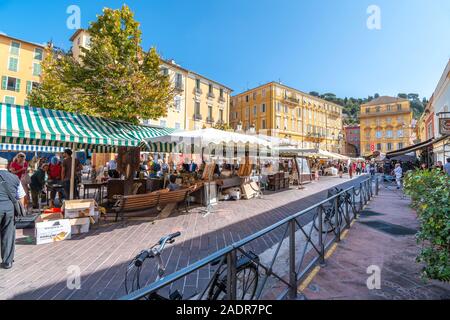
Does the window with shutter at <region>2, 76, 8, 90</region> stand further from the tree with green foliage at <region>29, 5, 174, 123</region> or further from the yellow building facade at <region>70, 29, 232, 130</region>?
the tree with green foliage at <region>29, 5, 174, 123</region>

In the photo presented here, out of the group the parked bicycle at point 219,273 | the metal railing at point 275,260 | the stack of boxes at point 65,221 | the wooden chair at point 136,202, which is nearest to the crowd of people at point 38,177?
the stack of boxes at point 65,221

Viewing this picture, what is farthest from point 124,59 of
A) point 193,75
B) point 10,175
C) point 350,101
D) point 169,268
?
point 350,101

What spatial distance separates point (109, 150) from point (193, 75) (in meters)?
20.1

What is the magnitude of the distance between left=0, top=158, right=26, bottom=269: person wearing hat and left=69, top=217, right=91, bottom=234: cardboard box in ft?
5.05

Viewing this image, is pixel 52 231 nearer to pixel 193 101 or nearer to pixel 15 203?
pixel 15 203

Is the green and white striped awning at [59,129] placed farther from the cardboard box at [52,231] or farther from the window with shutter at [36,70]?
the window with shutter at [36,70]

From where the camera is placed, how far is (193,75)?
93.6 feet

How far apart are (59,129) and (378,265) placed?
7.31 metres

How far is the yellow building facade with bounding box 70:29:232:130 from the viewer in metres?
25.5

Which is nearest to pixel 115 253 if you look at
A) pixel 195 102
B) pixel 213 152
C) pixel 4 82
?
pixel 213 152

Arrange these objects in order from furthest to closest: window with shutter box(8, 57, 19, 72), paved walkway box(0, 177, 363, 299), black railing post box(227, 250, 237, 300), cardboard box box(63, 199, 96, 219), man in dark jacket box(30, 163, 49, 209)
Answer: window with shutter box(8, 57, 19, 72) → man in dark jacket box(30, 163, 49, 209) → cardboard box box(63, 199, 96, 219) → paved walkway box(0, 177, 363, 299) → black railing post box(227, 250, 237, 300)

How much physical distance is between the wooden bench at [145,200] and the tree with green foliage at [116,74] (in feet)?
12.7

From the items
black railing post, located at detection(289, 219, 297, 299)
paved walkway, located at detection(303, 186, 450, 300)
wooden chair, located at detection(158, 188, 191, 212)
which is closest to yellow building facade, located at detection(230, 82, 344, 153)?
wooden chair, located at detection(158, 188, 191, 212)
